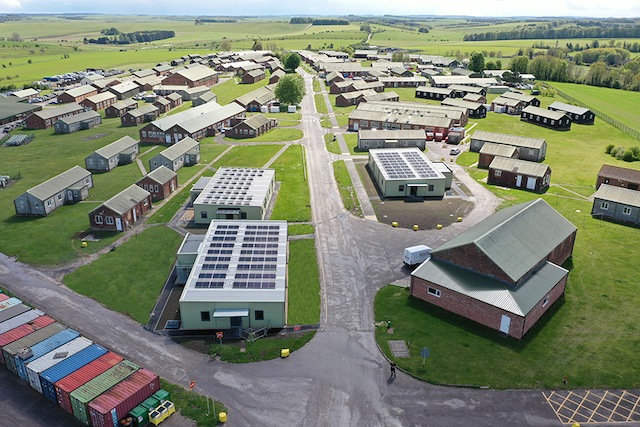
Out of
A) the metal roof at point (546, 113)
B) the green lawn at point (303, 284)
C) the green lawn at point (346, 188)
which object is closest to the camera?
the green lawn at point (303, 284)

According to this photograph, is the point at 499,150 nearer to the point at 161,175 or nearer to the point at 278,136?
the point at 278,136

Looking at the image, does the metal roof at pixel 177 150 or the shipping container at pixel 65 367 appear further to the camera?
the metal roof at pixel 177 150

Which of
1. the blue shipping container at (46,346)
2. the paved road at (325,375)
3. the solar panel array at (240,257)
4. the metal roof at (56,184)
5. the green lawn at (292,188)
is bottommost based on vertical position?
the paved road at (325,375)

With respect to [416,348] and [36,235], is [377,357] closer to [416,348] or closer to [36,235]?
[416,348]

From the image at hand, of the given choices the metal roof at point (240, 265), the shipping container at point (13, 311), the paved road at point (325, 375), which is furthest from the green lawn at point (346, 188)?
the shipping container at point (13, 311)

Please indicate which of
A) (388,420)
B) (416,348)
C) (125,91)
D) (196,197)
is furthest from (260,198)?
(125,91)

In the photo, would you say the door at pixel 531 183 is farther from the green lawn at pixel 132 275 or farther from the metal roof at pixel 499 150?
the green lawn at pixel 132 275

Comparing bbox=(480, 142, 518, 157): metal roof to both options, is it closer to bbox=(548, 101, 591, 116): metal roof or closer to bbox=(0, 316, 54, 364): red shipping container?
bbox=(548, 101, 591, 116): metal roof
